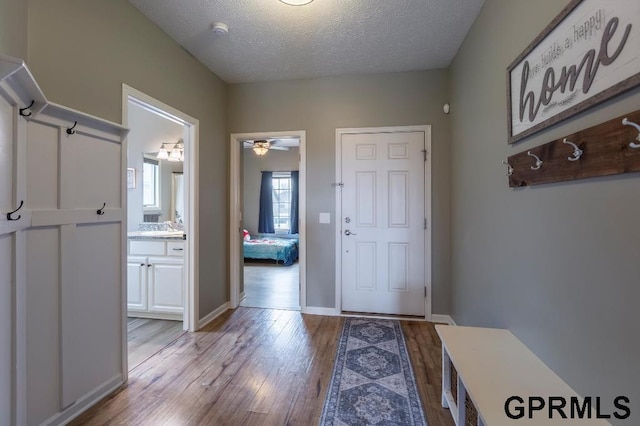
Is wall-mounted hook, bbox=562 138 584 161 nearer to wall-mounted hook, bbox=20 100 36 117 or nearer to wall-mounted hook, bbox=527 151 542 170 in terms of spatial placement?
wall-mounted hook, bbox=527 151 542 170

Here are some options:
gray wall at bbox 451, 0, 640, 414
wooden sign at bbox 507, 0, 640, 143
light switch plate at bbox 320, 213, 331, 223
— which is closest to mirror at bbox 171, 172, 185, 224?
light switch plate at bbox 320, 213, 331, 223

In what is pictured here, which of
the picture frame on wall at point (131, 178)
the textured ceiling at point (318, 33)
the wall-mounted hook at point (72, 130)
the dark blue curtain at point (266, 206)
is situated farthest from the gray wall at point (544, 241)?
the dark blue curtain at point (266, 206)

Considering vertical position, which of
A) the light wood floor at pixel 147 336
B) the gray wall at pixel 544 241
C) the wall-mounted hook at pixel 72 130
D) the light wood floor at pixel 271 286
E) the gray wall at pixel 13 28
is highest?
the gray wall at pixel 13 28

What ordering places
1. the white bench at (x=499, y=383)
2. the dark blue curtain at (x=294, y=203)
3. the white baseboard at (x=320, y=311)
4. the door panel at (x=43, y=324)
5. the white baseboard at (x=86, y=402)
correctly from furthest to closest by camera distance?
the dark blue curtain at (x=294, y=203) → the white baseboard at (x=320, y=311) → the white baseboard at (x=86, y=402) → the door panel at (x=43, y=324) → the white bench at (x=499, y=383)

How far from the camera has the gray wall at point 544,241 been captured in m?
0.93

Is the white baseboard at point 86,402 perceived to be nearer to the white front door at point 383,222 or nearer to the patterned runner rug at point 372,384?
the patterned runner rug at point 372,384

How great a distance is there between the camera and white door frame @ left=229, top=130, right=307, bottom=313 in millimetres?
3357

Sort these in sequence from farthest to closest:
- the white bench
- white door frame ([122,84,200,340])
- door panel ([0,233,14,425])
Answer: white door frame ([122,84,200,340]) → door panel ([0,233,14,425]) → the white bench

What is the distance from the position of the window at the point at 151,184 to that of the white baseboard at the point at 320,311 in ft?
8.90

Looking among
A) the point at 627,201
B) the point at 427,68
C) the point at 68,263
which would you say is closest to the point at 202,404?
the point at 68,263

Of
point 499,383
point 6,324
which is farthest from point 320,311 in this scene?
point 6,324

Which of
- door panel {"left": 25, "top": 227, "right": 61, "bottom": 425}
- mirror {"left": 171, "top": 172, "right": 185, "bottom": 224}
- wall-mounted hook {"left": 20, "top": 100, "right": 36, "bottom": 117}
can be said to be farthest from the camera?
mirror {"left": 171, "top": 172, "right": 185, "bottom": 224}

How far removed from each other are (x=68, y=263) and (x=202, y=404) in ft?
3.71

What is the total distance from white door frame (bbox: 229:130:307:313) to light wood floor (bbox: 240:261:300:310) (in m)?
0.32
